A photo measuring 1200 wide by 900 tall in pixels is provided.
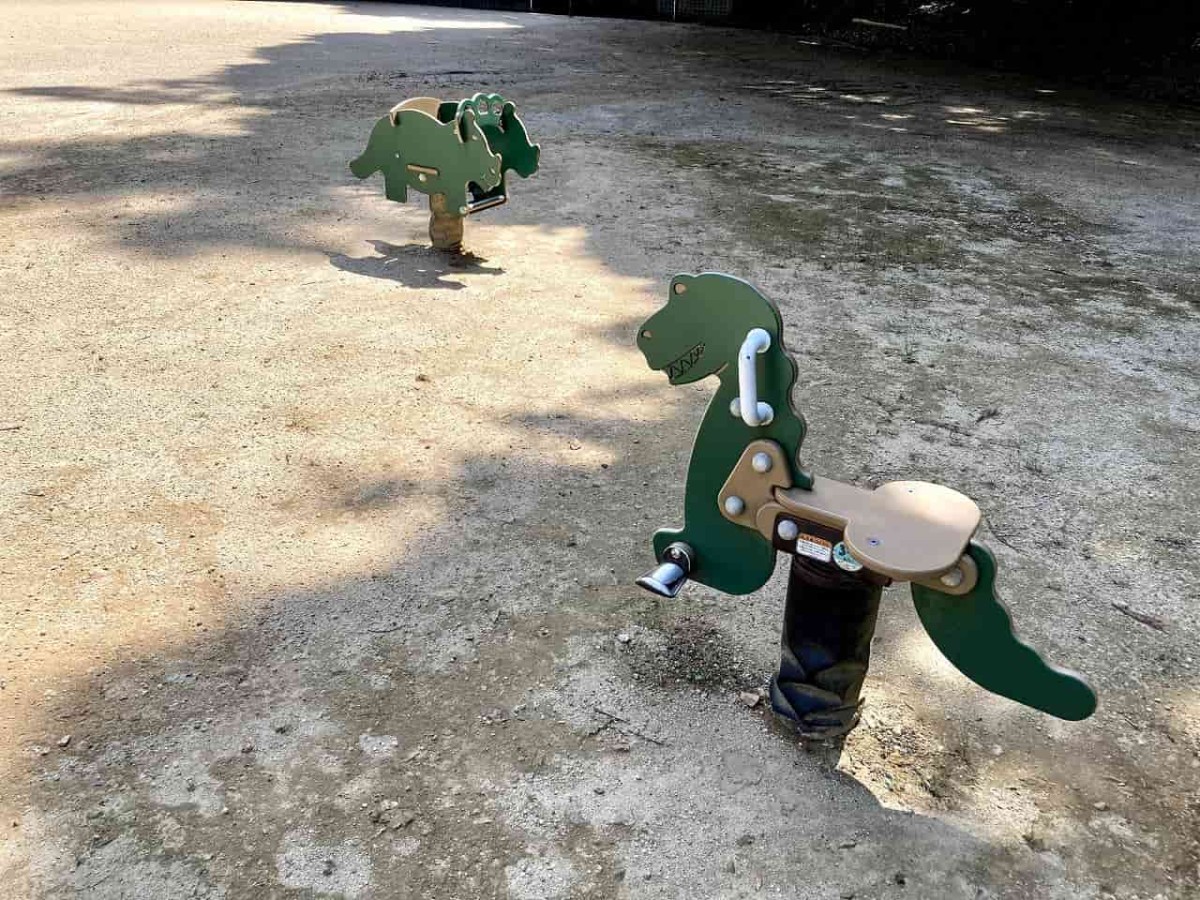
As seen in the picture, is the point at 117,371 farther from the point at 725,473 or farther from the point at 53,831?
the point at 725,473

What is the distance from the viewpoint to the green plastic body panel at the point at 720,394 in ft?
5.77

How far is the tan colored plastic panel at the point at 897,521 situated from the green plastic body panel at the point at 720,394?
6 cm

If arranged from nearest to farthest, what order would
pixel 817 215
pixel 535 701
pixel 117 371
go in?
1. pixel 535 701
2. pixel 117 371
3. pixel 817 215

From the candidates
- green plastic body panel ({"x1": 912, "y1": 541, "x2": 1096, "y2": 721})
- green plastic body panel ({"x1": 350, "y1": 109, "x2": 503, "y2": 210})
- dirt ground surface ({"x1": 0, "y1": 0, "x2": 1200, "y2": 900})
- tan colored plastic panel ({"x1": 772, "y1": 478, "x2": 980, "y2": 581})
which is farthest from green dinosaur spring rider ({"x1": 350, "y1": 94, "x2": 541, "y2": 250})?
green plastic body panel ({"x1": 912, "y1": 541, "x2": 1096, "y2": 721})

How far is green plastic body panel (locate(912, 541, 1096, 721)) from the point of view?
1663 mm

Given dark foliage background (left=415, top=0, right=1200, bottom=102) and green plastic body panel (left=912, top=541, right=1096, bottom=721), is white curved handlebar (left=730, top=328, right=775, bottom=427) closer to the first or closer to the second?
green plastic body panel (left=912, top=541, right=1096, bottom=721)

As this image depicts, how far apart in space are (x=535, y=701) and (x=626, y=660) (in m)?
0.23

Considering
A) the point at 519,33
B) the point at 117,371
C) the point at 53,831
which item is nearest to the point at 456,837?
the point at 53,831

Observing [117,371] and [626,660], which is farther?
[117,371]

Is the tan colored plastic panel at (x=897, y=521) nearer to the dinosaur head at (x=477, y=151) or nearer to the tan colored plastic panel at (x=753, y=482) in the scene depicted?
the tan colored plastic panel at (x=753, y=482)

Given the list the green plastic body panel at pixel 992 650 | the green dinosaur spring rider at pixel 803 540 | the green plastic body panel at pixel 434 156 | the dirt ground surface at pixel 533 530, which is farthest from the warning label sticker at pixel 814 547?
the green plastic body panel at pixel 434 156

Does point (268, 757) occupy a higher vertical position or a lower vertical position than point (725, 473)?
lower

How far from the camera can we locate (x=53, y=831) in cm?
174

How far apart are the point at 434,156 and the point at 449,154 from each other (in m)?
0.09
